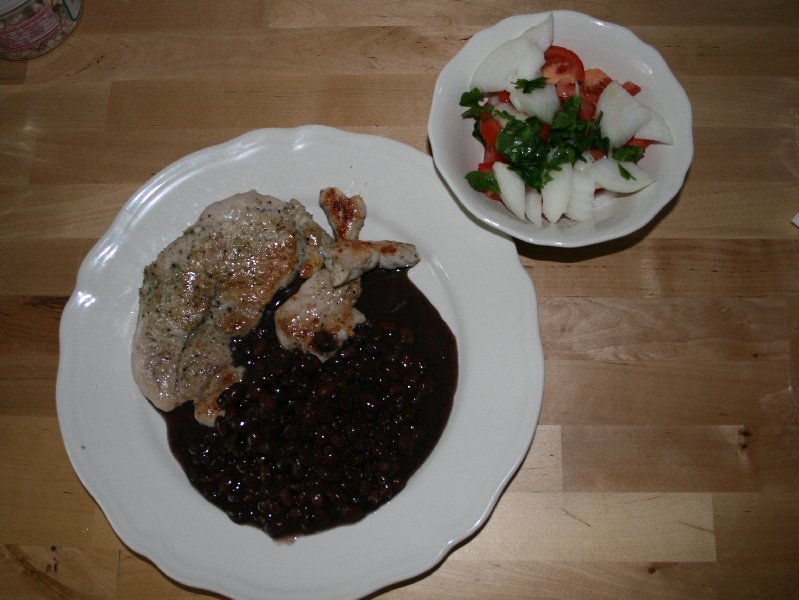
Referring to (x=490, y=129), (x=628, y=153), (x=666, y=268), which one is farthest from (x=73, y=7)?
(x=666, y=268)

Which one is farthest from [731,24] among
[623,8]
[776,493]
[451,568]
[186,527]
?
[186,527]

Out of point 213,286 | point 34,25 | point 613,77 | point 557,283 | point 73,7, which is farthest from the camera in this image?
point 73,7

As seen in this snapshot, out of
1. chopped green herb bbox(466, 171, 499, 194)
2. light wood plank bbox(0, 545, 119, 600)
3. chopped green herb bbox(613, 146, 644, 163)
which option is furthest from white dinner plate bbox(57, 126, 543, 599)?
chopped green herb bbox(613, 146, 644, 163)

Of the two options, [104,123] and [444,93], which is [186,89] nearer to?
[104,123]

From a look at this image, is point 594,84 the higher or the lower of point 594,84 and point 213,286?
the higher

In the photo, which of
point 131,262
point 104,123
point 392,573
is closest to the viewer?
point 392,573

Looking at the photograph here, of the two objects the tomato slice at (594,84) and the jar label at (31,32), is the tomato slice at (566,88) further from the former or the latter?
the jar label at (31,32)

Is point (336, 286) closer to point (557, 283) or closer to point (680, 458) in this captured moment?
point (557, 283)
